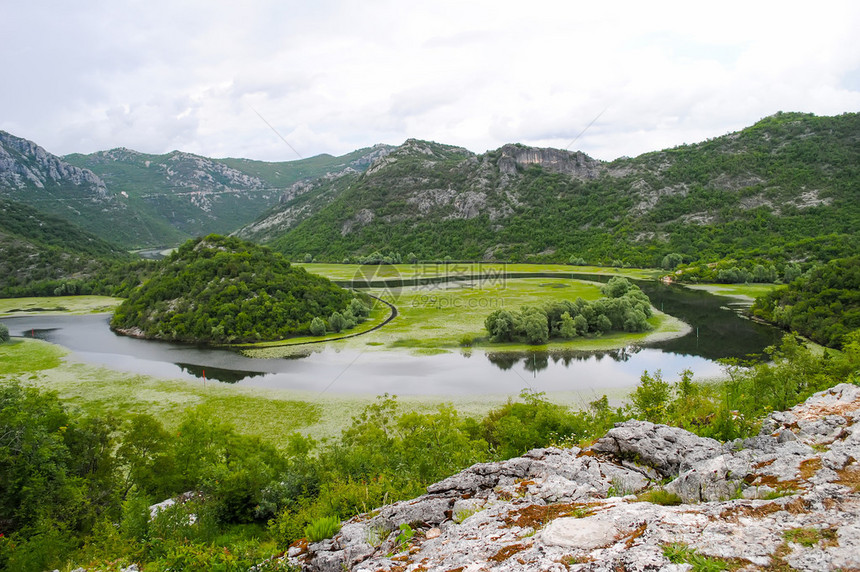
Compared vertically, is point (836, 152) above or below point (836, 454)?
above

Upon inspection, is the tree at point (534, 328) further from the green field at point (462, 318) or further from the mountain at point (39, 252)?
the mountain at point (39, 252)

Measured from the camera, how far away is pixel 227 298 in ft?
208

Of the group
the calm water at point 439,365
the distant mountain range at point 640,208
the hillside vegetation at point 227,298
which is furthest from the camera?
the distant mountain range at point 640,208

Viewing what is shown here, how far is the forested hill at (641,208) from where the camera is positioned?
4771 inches

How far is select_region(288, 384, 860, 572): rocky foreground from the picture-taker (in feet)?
18.6

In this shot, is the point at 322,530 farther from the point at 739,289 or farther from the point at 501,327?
the point at 739,289

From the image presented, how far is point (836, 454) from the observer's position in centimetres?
762

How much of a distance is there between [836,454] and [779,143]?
197639 millimetres

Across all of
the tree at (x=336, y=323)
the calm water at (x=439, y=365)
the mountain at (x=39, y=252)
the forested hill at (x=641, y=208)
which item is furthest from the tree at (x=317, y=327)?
the forested hill at (x=641, y=208)

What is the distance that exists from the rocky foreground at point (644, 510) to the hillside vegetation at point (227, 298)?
5324cm

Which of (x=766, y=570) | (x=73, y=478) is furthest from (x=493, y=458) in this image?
(x=73, y=478)

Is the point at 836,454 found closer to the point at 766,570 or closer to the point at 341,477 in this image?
the point at 766,570

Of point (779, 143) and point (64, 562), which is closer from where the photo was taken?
point (64, 562)

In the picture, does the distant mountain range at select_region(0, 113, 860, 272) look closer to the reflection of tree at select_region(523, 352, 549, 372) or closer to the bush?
the reflection of tree at select_region(523, 352, 549, 372)
